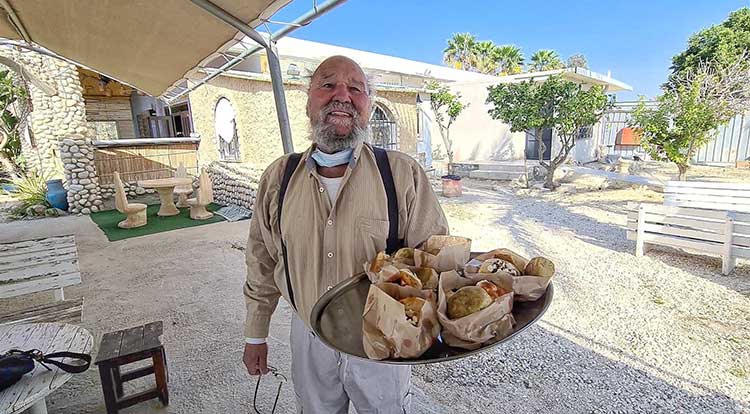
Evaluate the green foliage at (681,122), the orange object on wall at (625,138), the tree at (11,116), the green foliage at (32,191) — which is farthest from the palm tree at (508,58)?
the green foliage at (32,191)

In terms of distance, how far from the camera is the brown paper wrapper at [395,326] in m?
0.82

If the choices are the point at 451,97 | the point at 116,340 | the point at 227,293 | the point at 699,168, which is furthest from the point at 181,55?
the point at 699,168

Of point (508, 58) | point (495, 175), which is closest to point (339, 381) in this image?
point (495, 175)

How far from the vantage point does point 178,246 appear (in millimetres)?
5973

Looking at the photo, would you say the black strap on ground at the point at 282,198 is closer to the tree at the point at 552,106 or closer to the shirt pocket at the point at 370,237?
the shirt pocket at the point at 370,237

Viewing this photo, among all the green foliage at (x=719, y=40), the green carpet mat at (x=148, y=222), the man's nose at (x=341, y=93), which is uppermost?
the green foliage at (x=719, y=40)

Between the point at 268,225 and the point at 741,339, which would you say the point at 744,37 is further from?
the point at 268,225

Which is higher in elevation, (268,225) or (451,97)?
(451,97)

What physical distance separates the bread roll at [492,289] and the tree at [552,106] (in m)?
10.6

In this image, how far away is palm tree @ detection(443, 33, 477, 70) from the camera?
26.5 meters

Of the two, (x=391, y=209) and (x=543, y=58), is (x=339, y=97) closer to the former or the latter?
(x=391, y=209)

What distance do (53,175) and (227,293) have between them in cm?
842

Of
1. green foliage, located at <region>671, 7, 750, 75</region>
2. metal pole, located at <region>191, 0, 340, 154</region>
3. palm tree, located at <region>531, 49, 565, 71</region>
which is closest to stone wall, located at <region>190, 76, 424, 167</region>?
metal pole, located at <region>191, 0, 340, 154</region>

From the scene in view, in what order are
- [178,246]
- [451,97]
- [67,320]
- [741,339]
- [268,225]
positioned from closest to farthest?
[268,225] < [67,320] < [741,339] < [178,246] < [451,97]
